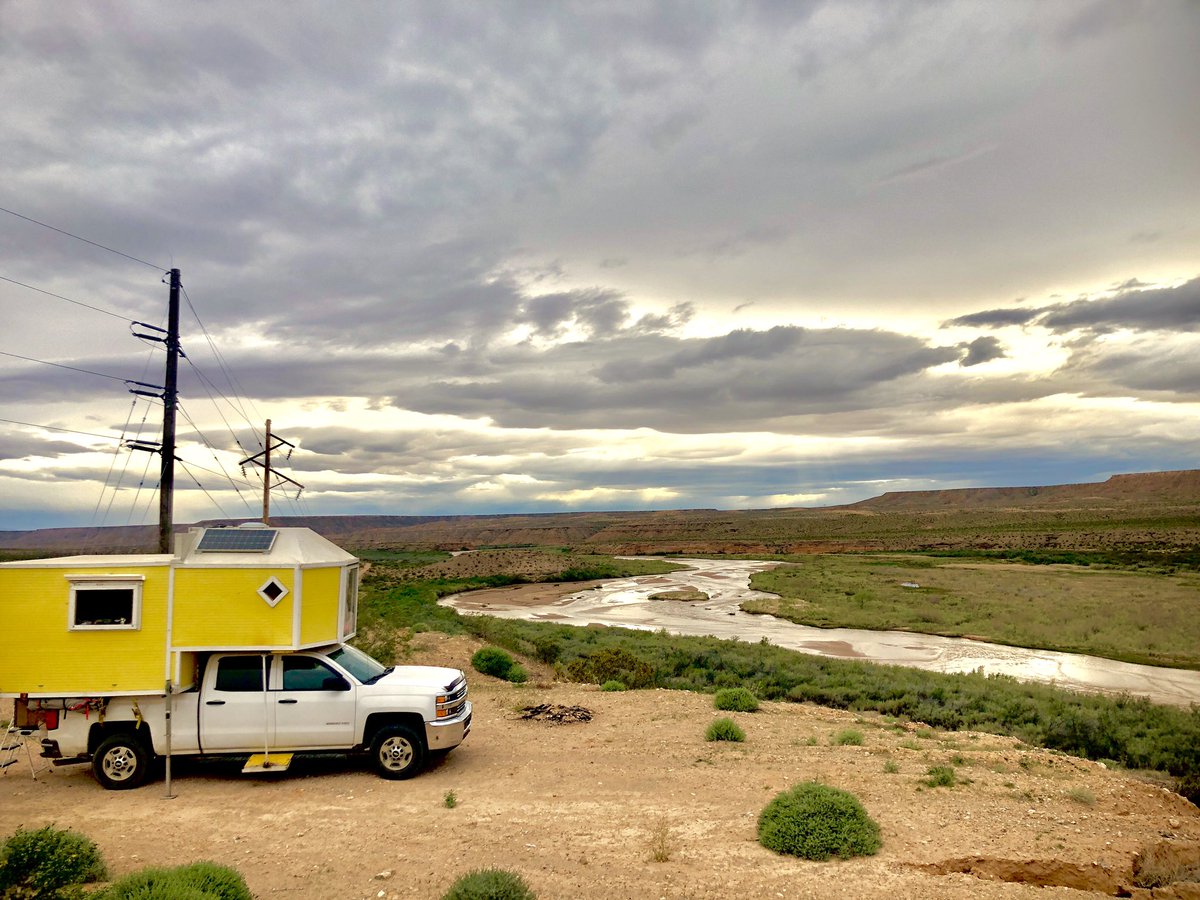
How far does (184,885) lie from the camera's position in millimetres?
6816

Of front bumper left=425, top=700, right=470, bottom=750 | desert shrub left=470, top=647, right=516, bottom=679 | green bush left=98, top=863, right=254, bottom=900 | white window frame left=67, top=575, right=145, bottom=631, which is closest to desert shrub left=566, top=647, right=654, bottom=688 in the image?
desert shrub left=470, top=647, right=516, bottom=679

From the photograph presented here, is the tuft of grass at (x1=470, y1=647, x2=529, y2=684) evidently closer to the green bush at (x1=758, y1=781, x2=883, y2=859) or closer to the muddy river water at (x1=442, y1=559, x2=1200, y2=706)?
the green bush at (x1=758, y1=781, x2=883, y2=859)

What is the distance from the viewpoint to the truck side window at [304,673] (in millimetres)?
10867

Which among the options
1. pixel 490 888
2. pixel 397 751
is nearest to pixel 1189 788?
pixel 490 888

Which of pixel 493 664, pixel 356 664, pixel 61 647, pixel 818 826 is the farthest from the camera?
pixel 493 664

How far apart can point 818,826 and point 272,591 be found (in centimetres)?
778

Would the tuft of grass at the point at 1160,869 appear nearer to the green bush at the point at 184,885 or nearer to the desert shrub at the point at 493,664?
the green bush at the point at 184,885

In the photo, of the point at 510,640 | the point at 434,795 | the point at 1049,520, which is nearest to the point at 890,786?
the point at 434,795

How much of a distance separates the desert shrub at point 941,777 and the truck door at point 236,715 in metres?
9.45

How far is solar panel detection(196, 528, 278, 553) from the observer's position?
36.2 feet

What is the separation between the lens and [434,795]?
34.1ft

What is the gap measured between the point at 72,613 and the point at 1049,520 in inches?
5753

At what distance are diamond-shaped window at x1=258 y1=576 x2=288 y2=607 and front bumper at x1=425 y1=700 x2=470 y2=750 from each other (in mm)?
2793

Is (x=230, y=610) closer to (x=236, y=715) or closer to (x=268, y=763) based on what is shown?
(x=236, y=715)
